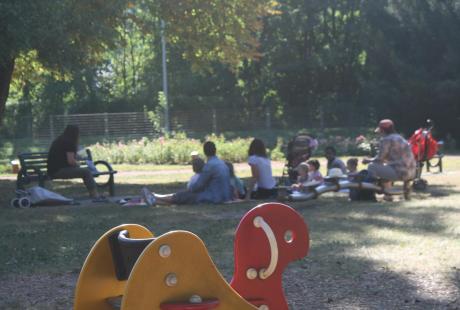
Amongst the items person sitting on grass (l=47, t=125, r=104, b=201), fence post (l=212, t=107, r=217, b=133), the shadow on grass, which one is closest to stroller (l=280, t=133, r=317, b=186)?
the shadow on grass

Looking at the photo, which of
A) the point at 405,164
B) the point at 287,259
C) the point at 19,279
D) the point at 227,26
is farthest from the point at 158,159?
the point at 287,259

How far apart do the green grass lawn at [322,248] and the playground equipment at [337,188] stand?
187 mm

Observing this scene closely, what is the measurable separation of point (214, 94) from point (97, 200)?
4062 cm

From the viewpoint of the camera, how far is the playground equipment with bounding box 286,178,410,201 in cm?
1180

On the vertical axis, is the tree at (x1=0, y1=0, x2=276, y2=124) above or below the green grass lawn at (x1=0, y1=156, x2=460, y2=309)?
above

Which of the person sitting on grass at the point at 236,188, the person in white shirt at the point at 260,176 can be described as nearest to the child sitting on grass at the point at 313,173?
the person in white shirt at the point at 260,176

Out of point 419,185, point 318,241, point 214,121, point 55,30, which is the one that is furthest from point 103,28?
point 214,121

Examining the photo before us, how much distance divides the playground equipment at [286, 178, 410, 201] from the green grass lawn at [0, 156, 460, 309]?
187 mm

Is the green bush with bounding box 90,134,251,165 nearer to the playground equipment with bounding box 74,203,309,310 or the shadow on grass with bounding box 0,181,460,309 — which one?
the shadow on grass with bounding box 0,181,460,309

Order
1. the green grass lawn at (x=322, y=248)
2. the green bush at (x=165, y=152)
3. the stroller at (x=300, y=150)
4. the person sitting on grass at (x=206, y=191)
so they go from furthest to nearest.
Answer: the green bush at (x=165, y=152) → the stroller at (x=300, y=150) → the person sitting on grass at (x=206, y=191) → the green grass lawn at (x=322, y=248)

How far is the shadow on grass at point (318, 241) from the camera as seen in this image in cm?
589

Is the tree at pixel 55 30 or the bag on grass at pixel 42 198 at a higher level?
the tree at pixel 55 30

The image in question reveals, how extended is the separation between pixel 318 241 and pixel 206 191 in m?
3.98

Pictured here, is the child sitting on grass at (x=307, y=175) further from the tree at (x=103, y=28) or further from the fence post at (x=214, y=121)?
the fence post at (x=214, y=121)
